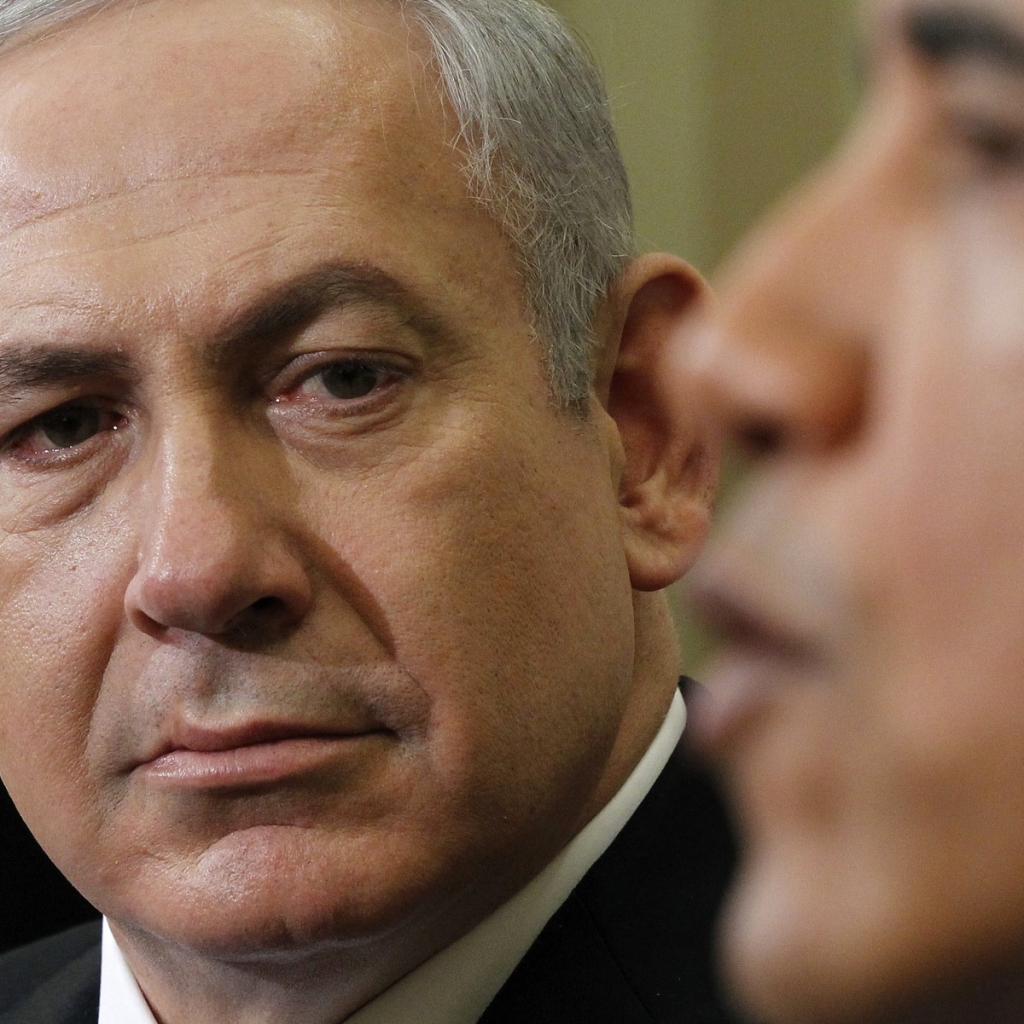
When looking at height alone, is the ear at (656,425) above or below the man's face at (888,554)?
below

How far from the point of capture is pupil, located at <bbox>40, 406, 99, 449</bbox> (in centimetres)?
137

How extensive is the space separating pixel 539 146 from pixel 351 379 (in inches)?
11.4

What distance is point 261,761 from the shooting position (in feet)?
4.12

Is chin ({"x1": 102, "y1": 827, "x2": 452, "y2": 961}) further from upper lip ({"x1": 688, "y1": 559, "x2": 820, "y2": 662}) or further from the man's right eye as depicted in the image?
upper lip ({"x1": 688, "y1": 559, "x2": 820, "y2": 662})

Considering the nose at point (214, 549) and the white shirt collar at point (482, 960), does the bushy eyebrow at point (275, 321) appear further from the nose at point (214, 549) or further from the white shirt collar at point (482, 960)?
the white shirt collar at point (482, 960)

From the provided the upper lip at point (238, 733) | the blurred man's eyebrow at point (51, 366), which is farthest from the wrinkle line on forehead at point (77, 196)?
the upper lip at point (238, 733)

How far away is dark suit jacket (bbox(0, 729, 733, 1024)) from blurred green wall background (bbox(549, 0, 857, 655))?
0.47 metres

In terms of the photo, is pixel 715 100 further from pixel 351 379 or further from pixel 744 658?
pixel 744 658

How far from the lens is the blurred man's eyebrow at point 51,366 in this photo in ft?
4.31

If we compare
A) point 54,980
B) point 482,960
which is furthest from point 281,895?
point 54,980

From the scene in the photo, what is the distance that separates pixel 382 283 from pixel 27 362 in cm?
30

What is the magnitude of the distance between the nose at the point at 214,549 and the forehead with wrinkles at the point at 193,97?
0.23 m

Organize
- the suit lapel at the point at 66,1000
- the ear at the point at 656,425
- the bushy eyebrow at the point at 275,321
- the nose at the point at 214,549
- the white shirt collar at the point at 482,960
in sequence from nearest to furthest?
the nose at the point at 214,549, the bushy eyebrow at the point at 275,321, the white shirt collar at the point at 482,960, the ear at the point at 656,425, the suit lapel at the point at 66,1000

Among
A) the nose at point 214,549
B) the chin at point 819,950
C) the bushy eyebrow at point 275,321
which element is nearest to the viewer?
the chin at point 819,950
